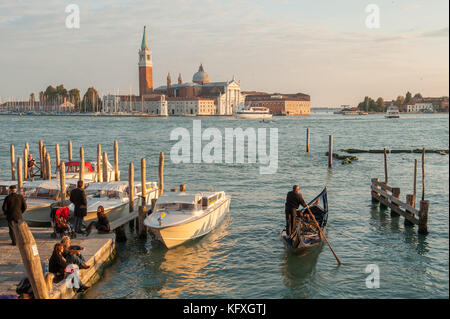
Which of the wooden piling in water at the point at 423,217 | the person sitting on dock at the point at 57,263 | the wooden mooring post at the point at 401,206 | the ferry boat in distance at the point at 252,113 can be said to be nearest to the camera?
the person sitting on dock at the point at 57,263

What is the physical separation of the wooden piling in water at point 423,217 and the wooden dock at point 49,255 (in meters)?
7.84

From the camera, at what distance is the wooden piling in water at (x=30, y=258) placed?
6.42 metres

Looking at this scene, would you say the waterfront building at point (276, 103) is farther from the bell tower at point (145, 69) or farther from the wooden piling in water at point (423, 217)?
the wooden piling in water at point (423, 217)

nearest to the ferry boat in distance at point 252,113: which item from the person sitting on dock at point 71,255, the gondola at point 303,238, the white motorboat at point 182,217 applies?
the white motorboat at point 182,217

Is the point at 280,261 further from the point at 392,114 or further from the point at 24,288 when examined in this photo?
the point at 392,114

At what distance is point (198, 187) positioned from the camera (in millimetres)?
19906

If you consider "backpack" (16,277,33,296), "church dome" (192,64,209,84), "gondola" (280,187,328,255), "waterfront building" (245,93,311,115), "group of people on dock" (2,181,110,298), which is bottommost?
"gondola" (280,187,328,255)

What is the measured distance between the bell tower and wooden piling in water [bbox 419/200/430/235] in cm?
13622

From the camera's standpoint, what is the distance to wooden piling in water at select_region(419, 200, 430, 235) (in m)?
11.5

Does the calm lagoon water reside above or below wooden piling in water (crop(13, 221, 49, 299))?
below

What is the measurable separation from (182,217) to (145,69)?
137131 mm

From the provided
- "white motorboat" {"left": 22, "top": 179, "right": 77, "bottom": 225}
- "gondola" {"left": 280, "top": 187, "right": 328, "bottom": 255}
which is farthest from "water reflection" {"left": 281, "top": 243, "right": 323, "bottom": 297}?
"white motorboat" {"left": 22, "top": 179, "right": 77, "bottom": 225}

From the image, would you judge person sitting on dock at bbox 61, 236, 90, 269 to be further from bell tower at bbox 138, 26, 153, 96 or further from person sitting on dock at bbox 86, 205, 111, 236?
bell tower at bbox 138, 26, 153, 96

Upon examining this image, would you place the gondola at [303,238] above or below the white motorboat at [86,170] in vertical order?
below
